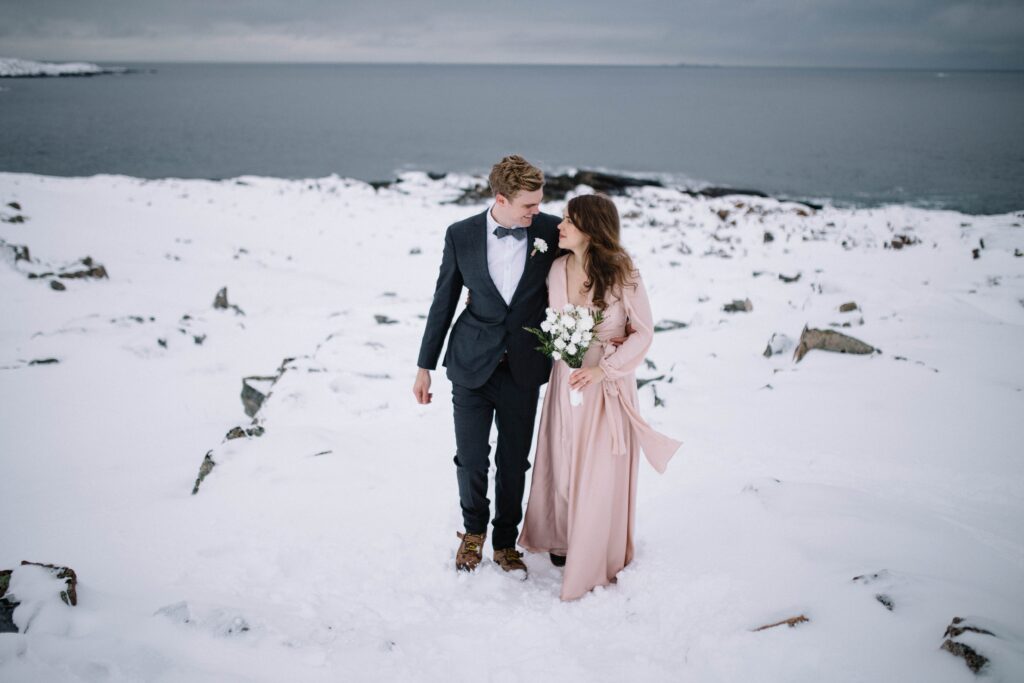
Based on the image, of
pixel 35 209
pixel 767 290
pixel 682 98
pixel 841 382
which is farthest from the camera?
pixel 682 98

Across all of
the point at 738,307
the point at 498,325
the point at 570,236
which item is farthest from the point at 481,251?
the point at 738,307

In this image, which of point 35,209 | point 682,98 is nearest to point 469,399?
point 35,209

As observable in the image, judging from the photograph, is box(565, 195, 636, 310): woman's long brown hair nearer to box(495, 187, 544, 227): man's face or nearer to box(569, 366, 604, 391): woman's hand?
box(495, 187, 544, 227): man's face

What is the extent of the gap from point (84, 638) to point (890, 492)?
5100 mm

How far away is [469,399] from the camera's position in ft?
12.2

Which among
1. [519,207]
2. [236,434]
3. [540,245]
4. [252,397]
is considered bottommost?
[252,397]

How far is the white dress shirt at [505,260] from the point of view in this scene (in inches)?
137

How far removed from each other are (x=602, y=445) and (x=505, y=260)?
A: 127 centimetres

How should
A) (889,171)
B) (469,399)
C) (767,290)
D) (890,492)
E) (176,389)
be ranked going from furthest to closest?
(889,171) → (767,290) → (176,389) → (890,492) → (469,399)

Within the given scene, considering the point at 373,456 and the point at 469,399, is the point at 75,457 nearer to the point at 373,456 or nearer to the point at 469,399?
the point at 373,456

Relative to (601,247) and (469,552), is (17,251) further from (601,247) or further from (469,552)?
(601,247)

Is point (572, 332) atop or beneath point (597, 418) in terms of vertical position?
atop

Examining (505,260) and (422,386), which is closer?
(505,260)

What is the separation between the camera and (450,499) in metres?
4.73
